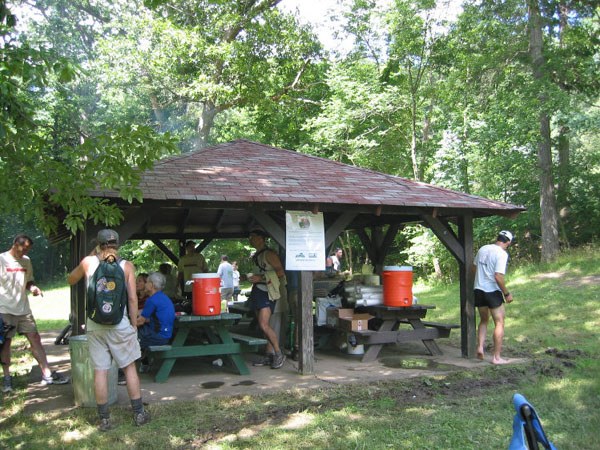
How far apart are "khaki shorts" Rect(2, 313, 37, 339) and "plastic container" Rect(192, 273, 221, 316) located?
1.93 meters

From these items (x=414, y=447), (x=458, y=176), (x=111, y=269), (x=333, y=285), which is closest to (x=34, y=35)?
(x=458, y=176)

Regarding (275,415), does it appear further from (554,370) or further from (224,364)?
(554,370)

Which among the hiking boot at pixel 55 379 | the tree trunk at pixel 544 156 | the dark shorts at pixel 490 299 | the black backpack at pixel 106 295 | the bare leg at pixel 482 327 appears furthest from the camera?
the tree trunk at pixel 544 156

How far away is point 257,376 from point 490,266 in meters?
3.54

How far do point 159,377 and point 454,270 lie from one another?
603 inches

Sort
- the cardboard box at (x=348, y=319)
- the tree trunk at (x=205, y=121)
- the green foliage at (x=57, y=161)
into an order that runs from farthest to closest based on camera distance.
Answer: the tree trunk at (x=205, y=121) → the cardboard box at (x=348, y=319) → the green foliage at (x=57, y=161)

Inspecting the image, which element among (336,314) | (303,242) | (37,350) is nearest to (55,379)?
(37,350)

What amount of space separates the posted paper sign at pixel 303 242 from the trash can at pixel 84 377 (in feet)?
8.55

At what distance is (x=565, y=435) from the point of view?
4727 mm

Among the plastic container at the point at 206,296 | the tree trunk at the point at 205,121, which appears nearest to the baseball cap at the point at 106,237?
the plastic container at the point at 206,296

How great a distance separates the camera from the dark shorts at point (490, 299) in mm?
7578

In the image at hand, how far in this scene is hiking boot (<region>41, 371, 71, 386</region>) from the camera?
22.1 feet

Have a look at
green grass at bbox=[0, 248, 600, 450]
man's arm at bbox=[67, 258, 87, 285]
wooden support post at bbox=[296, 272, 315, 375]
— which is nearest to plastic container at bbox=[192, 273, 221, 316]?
wooden support post at bbox=[296, 272, 315, 375]

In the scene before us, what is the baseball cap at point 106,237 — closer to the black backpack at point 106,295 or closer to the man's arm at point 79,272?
the black backpack at point 106,295
